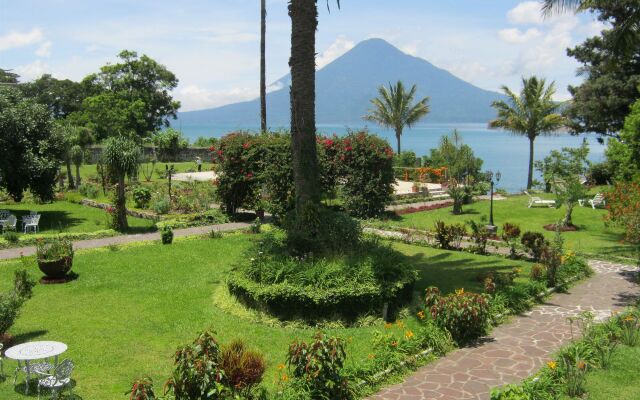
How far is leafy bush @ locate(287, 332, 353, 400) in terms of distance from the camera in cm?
736

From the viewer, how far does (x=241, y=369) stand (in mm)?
7320

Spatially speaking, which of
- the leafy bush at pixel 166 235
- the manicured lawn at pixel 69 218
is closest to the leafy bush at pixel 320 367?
the leafy bush at pixel 166 235

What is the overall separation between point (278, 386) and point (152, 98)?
61.9 metres

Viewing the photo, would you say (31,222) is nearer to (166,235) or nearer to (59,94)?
(166,235)

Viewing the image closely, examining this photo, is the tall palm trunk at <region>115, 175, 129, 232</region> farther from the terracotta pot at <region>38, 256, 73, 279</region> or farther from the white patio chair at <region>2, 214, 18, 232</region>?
the terracotta pot at <region>38, 256, 73, 279</region>

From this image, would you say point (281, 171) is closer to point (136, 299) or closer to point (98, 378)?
point (136, 299)

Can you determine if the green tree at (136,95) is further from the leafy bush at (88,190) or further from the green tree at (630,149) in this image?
the green tree at (630,149)

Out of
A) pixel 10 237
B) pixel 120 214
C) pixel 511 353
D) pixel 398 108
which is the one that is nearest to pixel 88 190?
pixel 120 214

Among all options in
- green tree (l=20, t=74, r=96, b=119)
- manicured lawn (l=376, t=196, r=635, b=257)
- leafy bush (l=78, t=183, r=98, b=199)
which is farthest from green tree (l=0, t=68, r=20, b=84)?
manicured lawn (l=376, t=196, r=635, b=257)

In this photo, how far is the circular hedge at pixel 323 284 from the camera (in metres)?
11.0

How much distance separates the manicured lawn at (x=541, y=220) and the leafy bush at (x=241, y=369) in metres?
14.2

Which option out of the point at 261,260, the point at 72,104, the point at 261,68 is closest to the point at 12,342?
the point at 261,260

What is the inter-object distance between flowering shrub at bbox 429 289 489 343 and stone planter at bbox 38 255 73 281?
9639 mm

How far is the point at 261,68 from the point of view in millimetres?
31484
